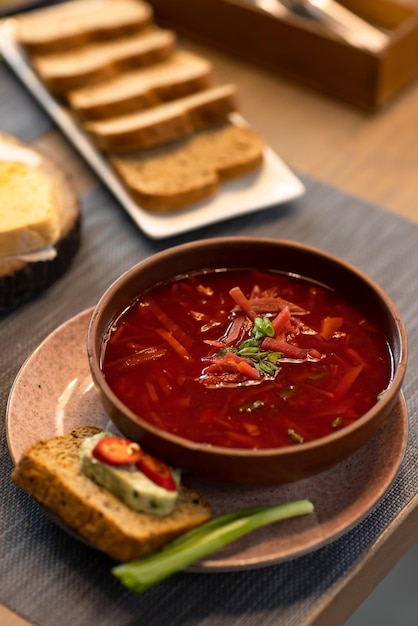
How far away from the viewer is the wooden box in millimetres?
2672

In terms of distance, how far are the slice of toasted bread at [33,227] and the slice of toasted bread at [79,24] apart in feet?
2.30

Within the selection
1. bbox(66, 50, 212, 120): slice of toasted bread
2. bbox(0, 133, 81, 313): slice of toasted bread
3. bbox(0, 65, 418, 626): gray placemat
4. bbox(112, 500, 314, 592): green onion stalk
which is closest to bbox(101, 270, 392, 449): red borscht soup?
bbox(112, 500, 314, 592): green onion stalk

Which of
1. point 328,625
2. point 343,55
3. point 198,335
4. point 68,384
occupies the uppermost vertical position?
point 343,55

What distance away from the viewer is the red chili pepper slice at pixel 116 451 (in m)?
1.34

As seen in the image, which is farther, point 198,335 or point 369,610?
point 369,610

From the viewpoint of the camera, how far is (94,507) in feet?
4.26

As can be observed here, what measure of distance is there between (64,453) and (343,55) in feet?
5.80

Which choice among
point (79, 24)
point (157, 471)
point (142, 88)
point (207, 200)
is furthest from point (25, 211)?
point (79, 24)

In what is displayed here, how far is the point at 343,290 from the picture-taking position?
1671 millimetres

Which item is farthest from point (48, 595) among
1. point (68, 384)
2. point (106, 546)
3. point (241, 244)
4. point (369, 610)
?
point (369, 610)

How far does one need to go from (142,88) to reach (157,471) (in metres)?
1.58

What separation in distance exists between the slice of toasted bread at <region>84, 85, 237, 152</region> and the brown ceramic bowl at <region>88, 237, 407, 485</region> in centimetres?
81

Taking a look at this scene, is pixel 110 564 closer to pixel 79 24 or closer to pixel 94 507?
pixel 94 507

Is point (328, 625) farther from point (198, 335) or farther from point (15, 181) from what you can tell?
point (15, 181)
